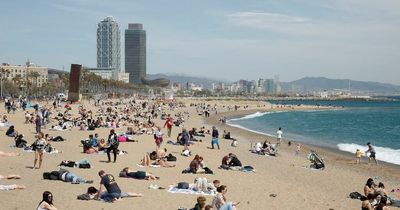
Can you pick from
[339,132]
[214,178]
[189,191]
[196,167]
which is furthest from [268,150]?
[339,132]

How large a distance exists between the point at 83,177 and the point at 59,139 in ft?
35.0

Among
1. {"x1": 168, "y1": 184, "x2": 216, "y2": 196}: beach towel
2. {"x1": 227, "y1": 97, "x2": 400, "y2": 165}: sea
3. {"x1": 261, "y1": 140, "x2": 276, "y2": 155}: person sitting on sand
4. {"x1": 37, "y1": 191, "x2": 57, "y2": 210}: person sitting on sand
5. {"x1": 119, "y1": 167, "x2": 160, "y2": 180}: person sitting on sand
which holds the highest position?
{"x1": 37, "y1": 191, "x2": 57, "y2": 210}: person sitting on sand

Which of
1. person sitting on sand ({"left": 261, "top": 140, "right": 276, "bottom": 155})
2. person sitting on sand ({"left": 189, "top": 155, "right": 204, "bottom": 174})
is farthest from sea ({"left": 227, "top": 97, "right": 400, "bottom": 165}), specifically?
person sitting on sand ({"left": 189, "top": 155, "right": 204, "bottom": 174})

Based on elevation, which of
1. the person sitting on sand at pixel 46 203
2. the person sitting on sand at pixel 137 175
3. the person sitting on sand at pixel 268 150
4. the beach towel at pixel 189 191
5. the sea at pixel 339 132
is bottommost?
→ the sea at pixel 339 132

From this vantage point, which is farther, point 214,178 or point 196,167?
point 196,167

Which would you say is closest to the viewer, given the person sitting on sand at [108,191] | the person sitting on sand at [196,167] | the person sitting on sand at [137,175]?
the person sitting on sand at [108,191]

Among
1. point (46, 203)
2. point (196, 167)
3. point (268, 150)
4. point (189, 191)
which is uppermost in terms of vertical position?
point (46, 203)

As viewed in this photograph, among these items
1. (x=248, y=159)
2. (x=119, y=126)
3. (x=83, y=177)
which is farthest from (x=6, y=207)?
(x=119, y=126)

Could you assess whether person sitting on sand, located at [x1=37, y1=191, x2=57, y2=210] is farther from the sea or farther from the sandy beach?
the sea

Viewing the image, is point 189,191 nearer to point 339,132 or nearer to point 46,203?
point 46,203

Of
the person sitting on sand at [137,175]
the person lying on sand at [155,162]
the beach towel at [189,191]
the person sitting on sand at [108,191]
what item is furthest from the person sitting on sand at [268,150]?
the person sitting on sand at [108,191]

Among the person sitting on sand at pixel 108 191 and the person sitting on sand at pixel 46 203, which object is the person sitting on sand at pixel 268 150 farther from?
the person sitting on sand at pixel 46 203

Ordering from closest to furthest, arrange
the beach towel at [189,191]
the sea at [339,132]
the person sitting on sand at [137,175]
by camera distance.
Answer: the beach towel at [189,191], the person sitting on sand at [137,175], the sea at [339,132]

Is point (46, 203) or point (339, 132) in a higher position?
point (46, 203)
